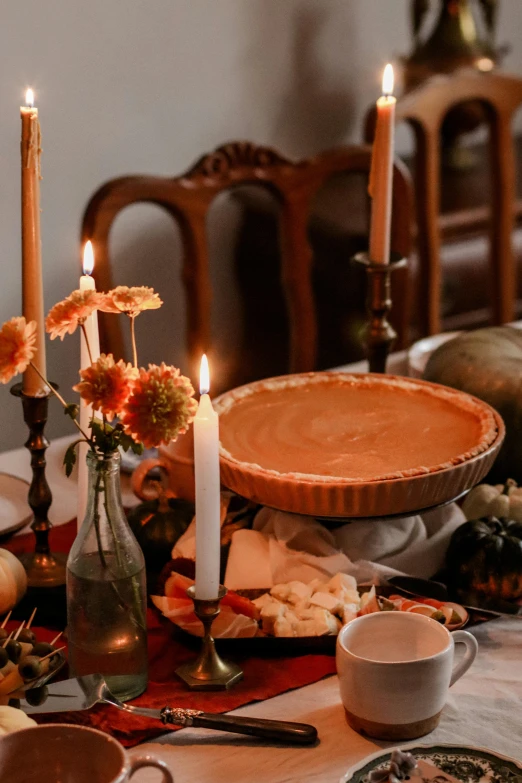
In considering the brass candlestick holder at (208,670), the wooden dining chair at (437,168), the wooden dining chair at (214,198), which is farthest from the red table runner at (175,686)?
the wooden dining chair at (437,168)

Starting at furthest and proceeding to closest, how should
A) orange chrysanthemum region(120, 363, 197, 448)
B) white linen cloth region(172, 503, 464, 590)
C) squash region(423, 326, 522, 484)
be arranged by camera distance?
1. squash region(423, 326, 522, 484)
2. white linen cloth region(172, 503, 464, 590)
3. orange chrysanthemum region(120, 363, 197, 448)

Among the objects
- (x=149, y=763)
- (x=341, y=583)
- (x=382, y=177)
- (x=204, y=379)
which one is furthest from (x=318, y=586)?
(x=382, y=177)

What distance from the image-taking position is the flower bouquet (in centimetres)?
70

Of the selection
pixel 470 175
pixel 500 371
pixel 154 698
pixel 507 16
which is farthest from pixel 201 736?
pixel 507 16

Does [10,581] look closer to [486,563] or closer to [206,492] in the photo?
[206,492]

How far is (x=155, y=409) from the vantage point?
696 millimetres

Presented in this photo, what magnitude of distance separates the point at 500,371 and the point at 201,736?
60 centimetres

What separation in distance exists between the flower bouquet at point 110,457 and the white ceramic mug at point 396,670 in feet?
0.56

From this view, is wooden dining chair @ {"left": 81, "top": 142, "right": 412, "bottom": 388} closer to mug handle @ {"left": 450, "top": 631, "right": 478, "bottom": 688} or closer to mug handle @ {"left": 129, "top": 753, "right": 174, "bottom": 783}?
mug handle @ {"left": 450, "top": 631, "right": 478, "bottom": 688}

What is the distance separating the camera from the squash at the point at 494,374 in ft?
3.81

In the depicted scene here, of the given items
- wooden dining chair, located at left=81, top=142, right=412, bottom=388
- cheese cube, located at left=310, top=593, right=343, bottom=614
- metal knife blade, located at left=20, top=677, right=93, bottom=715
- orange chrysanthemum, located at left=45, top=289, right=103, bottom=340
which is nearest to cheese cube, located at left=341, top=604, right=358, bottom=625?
cheese cube, located at left=310, top=593, right=343, bottom=614

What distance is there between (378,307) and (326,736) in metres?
0.53

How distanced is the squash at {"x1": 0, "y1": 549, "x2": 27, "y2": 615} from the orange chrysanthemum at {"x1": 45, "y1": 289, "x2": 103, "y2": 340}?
262 mm

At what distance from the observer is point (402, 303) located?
2.00 m
